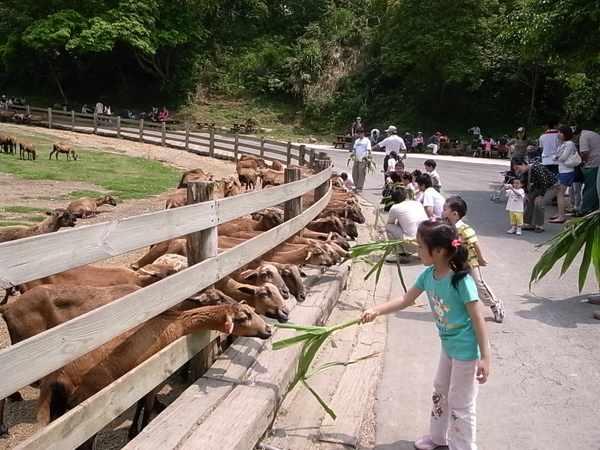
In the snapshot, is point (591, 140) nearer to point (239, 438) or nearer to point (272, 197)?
point (272, 197)

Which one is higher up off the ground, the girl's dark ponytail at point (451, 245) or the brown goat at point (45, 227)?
the girl's dark ponytail at point (451, 245)

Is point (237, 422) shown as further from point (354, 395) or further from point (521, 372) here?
point (521, 372)

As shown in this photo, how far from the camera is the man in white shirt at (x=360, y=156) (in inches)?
693

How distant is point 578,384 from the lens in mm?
5316

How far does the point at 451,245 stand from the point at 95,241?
2188 millimetres

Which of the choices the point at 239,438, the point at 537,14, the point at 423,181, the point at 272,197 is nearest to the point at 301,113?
the point at 537,14

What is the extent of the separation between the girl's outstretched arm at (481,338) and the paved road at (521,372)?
2.64ft

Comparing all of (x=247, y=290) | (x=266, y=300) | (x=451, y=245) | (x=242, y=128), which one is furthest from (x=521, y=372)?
(x=242, y=128)

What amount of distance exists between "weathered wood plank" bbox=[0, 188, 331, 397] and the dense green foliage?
93.3 feet

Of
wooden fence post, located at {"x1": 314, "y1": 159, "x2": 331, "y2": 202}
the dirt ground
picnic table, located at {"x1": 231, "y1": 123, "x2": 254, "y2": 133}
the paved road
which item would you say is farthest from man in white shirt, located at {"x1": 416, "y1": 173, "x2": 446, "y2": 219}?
picnic table, located at {"x1": 231, "y1": 123, "x2": 254, "y2": 133}

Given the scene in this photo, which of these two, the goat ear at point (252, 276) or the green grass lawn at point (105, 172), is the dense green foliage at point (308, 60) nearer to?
the green grass lawn at point (105, 172)

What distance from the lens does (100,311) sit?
3.30 m

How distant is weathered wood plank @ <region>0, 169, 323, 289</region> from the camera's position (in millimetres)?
2715

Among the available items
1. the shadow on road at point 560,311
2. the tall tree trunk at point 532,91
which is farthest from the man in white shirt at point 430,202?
the tall tree trunk at point 532,91
